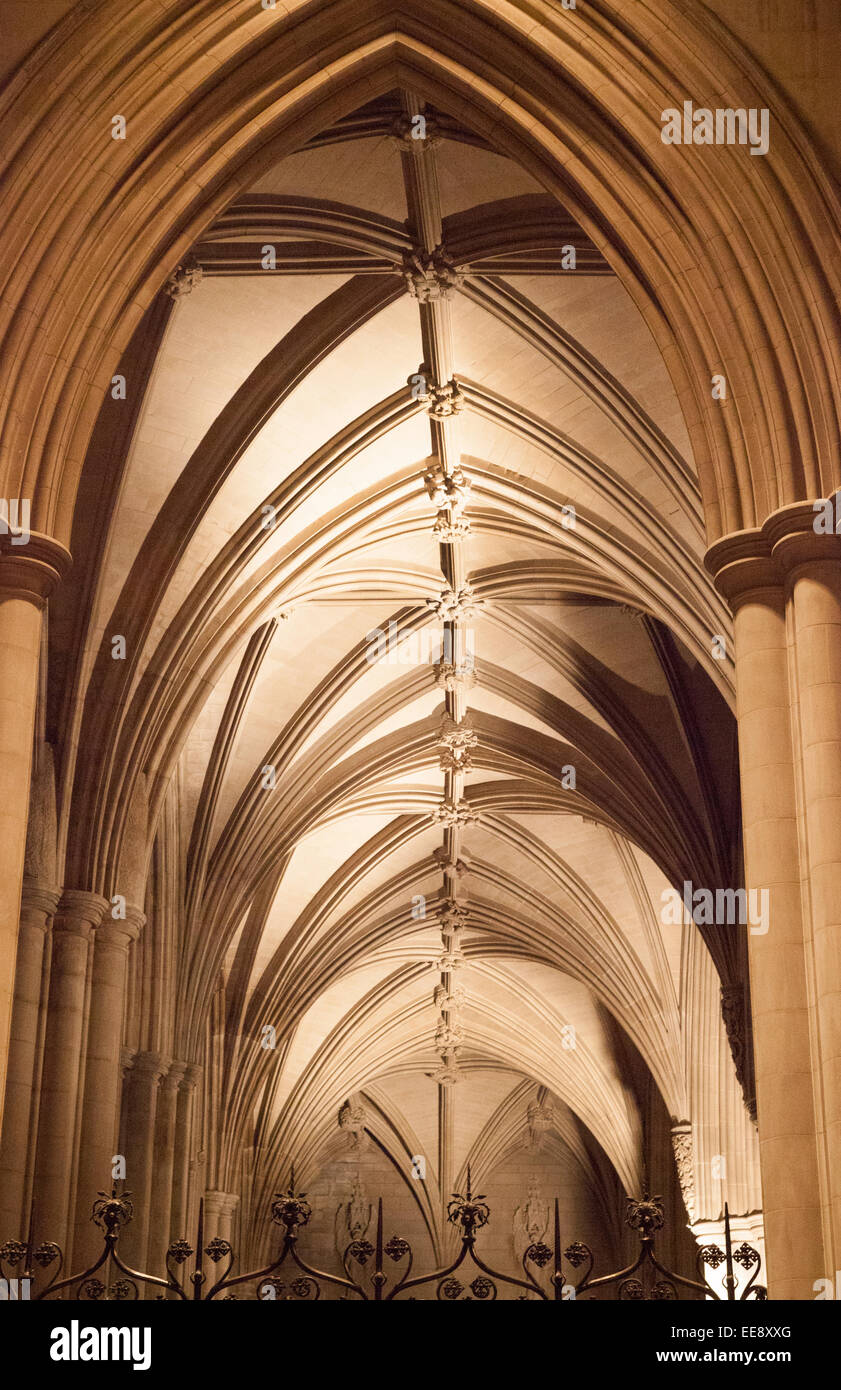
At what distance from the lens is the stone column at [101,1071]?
12172 mm

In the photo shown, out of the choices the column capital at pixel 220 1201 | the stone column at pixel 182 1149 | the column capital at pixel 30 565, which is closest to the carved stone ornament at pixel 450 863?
the column capital at pixel 220 1201

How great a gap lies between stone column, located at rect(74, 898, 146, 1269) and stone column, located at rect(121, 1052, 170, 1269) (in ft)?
8.26

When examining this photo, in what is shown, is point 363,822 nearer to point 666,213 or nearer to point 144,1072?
point 144,1072

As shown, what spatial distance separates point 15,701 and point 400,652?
944 centimetres

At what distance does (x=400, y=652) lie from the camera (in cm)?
1669

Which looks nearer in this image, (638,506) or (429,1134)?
(638,506)

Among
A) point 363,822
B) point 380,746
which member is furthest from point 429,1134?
point 380,746

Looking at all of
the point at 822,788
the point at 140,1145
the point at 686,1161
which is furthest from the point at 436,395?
the point at 686,1161

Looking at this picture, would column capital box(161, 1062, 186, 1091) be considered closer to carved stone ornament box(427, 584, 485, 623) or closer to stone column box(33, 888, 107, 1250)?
stone column box(33, 888, 107, 1250)

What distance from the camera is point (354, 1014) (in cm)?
2511

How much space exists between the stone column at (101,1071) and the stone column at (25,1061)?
0.58 m

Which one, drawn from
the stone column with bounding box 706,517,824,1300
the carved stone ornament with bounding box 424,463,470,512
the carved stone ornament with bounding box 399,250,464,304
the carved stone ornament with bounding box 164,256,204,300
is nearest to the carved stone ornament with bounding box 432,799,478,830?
the carved stone ornament with bounding box 424,463,470,512

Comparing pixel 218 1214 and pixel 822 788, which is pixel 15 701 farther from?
pixel 218 1214

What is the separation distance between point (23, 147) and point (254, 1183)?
19519mm
